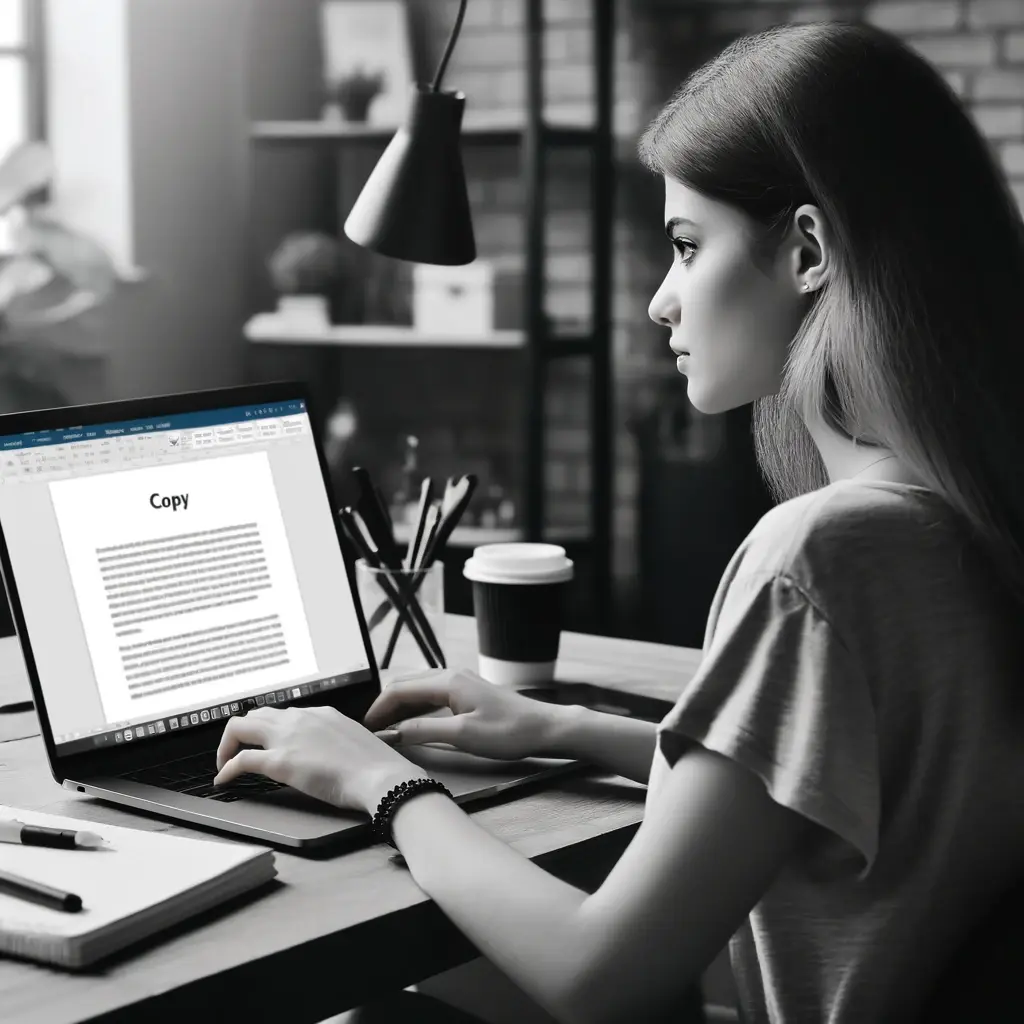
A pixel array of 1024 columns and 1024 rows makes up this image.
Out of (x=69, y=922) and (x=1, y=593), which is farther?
(x=1, y=593)

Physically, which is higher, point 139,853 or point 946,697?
point 946,697

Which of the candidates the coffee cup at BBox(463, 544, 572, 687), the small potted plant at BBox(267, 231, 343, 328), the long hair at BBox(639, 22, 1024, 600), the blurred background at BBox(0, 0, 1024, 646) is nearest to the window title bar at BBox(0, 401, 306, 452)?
the coffee cup at BBox(463, 544, 572, 687)

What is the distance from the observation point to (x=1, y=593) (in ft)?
8.36

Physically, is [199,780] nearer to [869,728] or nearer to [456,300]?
[869,728]

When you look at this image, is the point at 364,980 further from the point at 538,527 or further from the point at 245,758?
the point at 538,527

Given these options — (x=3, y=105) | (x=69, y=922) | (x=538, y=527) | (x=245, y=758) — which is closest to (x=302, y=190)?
(x=3, y=105)

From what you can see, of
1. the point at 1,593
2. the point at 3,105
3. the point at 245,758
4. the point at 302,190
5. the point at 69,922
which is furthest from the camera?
the point at 302,190

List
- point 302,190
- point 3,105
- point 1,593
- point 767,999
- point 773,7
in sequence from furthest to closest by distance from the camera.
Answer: point 302,190, point 3,105, point 773,7, point 1,593, point 767,999

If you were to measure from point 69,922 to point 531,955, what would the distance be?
0.27 metres

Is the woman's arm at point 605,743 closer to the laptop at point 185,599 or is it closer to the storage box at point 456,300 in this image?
the laptop at point 185,599

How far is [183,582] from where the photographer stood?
3.98 ft

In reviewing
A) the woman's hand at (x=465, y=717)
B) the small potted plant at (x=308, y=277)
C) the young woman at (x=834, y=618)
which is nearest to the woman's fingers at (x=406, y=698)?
the woman's hand at (x=465, y=717)

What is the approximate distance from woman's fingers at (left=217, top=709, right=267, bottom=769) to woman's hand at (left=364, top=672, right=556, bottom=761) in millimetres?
140

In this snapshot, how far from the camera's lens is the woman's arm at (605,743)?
121 centimetres
